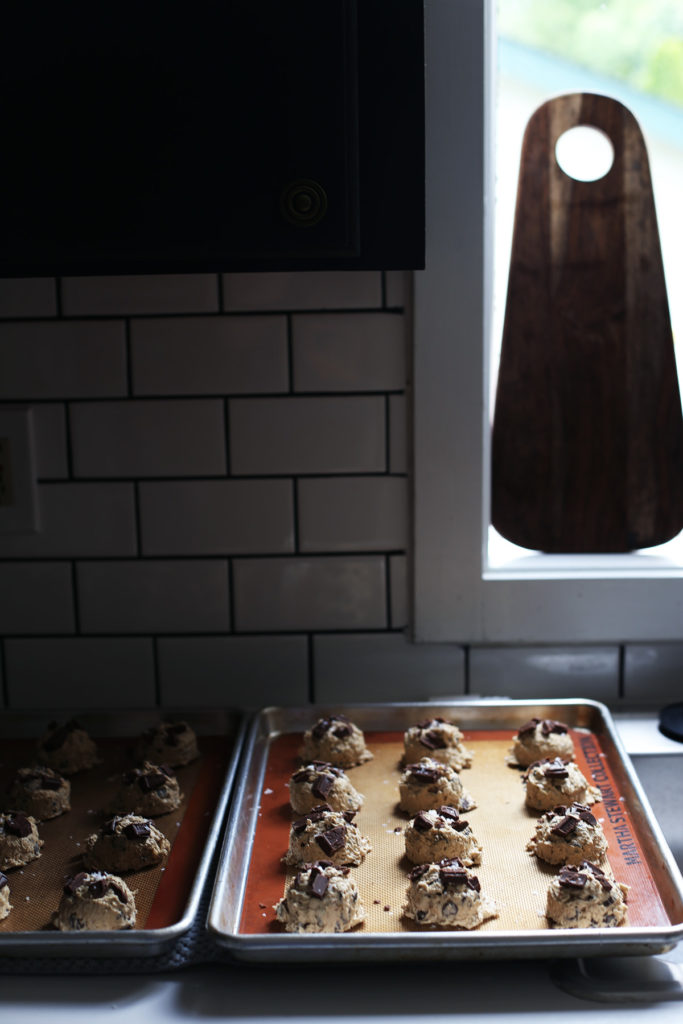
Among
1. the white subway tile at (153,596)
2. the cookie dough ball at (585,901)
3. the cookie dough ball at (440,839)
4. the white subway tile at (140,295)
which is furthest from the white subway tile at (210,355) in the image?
the cookie dough ball at (585,901)

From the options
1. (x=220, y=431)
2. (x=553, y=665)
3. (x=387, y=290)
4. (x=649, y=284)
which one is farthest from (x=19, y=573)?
(x=649, y=284)

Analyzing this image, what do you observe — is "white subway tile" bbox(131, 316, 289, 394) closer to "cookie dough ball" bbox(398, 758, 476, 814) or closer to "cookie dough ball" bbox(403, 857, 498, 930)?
"cookie dough ball" bbox(398, 758, 476, 814)

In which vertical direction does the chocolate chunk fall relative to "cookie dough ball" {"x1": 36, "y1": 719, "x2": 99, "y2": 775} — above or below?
below

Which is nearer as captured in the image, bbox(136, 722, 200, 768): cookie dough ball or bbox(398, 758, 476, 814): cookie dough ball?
bbox(398, 758, 476, 814): cookie dough ball

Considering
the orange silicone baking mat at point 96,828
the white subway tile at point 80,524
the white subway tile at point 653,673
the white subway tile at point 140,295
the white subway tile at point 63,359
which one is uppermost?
the white subway tile at point 140,295

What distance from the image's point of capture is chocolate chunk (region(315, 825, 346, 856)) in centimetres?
90

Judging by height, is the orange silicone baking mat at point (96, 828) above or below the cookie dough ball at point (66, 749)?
below

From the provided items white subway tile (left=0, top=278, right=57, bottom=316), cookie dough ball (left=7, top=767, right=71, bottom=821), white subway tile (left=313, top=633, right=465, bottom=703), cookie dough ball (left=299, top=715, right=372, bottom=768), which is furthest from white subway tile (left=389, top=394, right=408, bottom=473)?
cookie dough ball (left=7, top=767, right=71, bottom=821)

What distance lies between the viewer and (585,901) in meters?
0.81

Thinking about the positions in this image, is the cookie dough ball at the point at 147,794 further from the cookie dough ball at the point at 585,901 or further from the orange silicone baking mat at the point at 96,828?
the cookie dough ball at the point at 585,901

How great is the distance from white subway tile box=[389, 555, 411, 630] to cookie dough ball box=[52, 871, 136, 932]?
0.51 m

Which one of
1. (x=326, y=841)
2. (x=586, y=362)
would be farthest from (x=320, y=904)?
(x=586, y=362)

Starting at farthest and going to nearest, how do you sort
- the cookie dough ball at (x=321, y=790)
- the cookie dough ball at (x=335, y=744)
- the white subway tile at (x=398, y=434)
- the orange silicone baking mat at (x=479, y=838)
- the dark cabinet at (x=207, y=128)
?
the white subway tile at (x=398, y=434) → the cookie dough ball at (x=335, y=744) → the cookie dough ball at (x=321, y=790) → the orange silicone baking mat at (x=479, y=838) → the dark cabinet at (x=207, y=128)

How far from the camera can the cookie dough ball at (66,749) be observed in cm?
110
